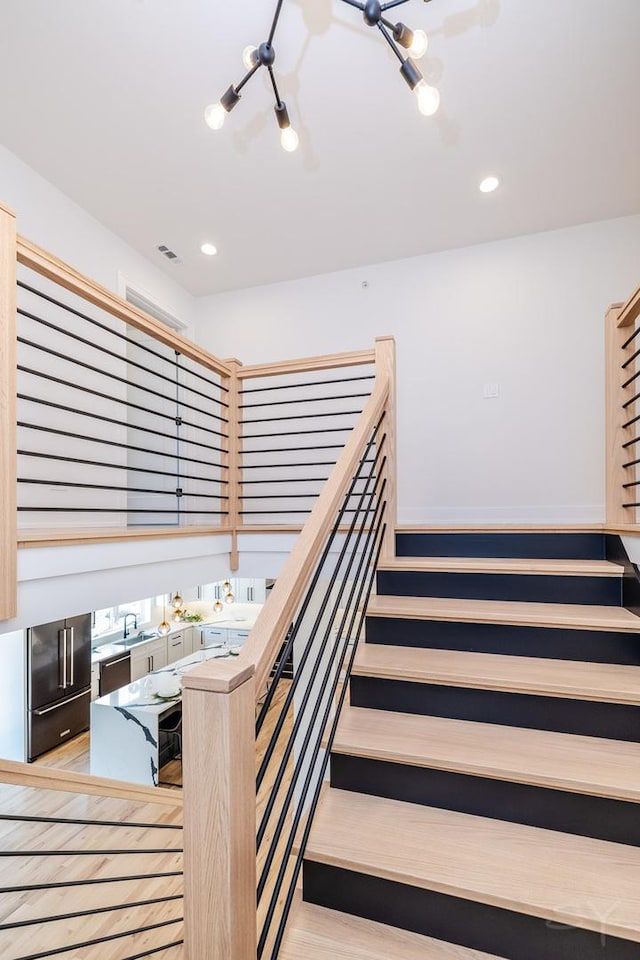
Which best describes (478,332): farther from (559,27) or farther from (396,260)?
(559,27)

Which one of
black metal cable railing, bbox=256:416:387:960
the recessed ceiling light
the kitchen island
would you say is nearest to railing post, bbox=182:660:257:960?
black metal cable railing, bbox=256:416:387:960

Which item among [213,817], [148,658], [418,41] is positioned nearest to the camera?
[213,817]

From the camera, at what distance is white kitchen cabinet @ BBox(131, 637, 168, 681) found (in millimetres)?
6734

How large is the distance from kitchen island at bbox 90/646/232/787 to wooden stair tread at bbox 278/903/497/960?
371 centimetres

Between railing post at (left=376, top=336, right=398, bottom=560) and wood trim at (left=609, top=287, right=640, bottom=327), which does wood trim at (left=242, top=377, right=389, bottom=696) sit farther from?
wood trim at (left=609, top=287, right=640, bottom=327)

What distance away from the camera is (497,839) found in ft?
4.49

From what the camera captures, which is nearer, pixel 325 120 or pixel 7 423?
pixel 7 423

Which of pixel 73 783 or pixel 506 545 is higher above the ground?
pixel 506 545

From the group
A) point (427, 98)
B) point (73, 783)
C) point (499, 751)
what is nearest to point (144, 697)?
point (73, 783)

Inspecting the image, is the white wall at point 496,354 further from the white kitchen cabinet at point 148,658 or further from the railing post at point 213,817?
the white kitchen cabinet at point 148,658

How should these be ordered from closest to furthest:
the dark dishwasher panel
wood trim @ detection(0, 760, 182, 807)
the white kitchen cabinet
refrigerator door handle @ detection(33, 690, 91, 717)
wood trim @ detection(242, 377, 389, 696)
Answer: wood trim @ detection(242, 377, 389, 696) < wood trim @ detection(0, 760, 182, 807) < refrigerator door handle @ detection(33, 690, 91, 717) < the dark dishwasher panel < the white kitchen cabinet

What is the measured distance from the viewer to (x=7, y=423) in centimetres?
165

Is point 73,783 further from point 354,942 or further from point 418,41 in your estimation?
point 418,41

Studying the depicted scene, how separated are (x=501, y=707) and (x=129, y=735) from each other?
4.45 m
